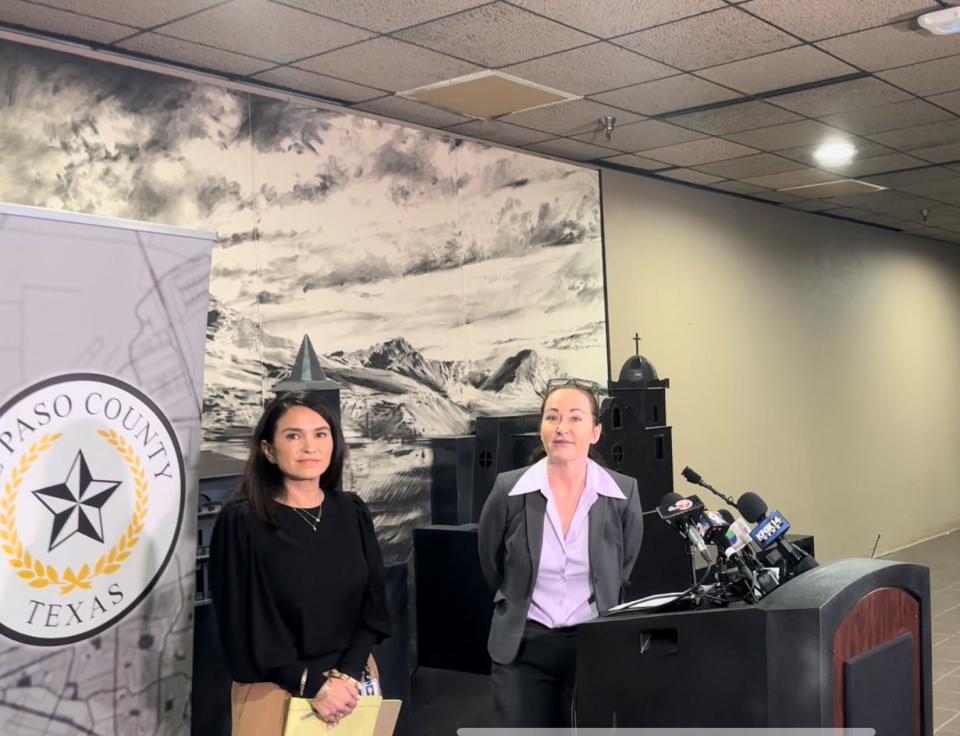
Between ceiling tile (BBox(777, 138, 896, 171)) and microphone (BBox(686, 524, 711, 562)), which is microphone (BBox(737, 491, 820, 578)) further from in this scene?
ceiling tile (BBox(777, 138, 896, 171))

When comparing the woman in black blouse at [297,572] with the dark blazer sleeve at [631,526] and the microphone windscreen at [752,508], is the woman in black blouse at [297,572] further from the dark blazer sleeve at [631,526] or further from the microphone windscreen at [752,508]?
the microphone windscreen at [752,508]

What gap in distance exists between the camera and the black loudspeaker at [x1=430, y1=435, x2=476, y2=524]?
5.80 m

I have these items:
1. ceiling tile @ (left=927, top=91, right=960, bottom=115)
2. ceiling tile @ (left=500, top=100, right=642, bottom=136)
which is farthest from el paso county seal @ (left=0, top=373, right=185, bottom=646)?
ceiling tile @ (left=927, top=91, right=960, bottom=115)

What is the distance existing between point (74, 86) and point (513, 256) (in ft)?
9.42

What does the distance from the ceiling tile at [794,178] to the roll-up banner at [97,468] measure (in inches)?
244

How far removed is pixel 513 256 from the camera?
6453 mm

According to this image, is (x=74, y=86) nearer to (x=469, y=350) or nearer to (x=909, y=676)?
(x=469, y=350)

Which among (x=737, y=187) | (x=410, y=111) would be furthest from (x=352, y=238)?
(x=737, y=187)

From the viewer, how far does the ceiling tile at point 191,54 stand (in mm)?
4352

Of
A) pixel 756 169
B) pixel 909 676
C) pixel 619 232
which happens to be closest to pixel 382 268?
pixel 619 232

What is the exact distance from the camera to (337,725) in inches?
111

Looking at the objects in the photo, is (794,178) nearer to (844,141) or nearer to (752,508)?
(844,141)

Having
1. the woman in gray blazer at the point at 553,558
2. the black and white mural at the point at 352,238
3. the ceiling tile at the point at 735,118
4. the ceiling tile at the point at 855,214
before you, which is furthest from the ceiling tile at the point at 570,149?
the woman in gray blazer at the point at 553,558

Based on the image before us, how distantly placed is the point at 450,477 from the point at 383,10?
2.62 m
